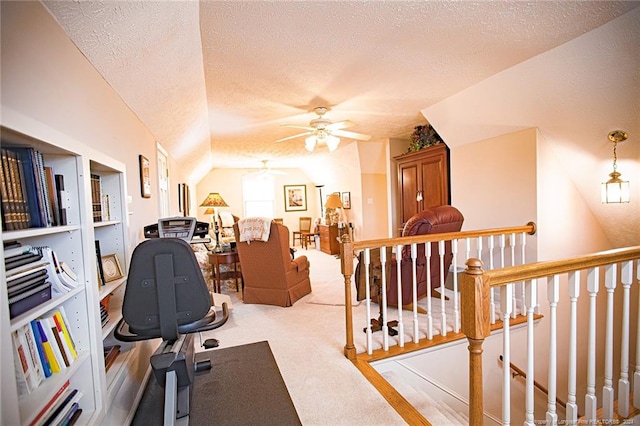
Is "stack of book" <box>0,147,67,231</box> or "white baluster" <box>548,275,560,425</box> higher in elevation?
"stack of book" <box>0,147,67,231</box>

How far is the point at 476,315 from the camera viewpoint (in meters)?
1.20

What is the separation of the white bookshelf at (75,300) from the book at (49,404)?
1.1 inches

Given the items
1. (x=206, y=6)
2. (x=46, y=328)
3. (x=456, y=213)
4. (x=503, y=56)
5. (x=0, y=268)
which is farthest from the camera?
(x=456, y=213)

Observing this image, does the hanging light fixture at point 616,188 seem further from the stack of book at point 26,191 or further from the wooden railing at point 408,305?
the stack of book at point 26,191

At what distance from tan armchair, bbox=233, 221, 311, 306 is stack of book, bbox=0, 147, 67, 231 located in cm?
236

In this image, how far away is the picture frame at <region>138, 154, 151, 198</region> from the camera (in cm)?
267

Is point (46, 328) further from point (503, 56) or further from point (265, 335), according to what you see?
point (503, 56)

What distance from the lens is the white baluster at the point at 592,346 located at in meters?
1.45

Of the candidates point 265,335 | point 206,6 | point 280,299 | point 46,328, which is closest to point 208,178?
point 280,299

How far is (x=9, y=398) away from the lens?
847 millimetres

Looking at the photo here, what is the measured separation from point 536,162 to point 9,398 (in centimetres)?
400

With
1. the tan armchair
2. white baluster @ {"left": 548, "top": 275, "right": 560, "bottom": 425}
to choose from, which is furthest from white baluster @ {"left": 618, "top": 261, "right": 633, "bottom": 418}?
the tan armchair

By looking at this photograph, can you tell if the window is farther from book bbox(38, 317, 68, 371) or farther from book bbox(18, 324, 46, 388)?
book bbox(18, 324, 46, 388)

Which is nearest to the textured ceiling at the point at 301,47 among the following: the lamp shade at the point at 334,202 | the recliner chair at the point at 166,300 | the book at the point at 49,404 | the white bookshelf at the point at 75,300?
the white bookshelf at the point at 75,300
